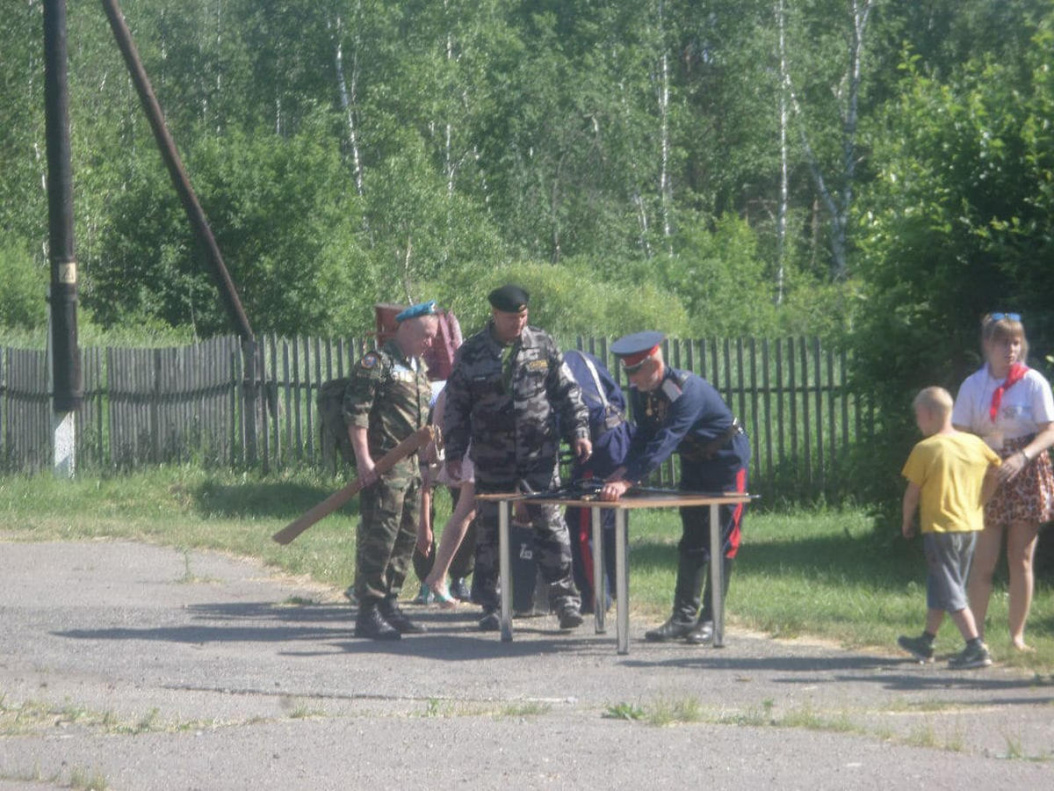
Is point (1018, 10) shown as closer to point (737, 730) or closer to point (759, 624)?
point (759, 624)

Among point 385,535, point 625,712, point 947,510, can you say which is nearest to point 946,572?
point 947,510

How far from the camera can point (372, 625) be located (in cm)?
891

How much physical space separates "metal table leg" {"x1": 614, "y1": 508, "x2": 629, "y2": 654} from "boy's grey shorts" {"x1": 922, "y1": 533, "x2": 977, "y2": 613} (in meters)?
1.43

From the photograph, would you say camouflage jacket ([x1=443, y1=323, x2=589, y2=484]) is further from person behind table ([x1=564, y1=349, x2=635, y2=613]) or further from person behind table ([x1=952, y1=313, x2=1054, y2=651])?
person behind table ([x1=952, y1=313, x2=1054, y2=651])

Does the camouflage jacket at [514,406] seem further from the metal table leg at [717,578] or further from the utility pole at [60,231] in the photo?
the utility pole at [60,231]

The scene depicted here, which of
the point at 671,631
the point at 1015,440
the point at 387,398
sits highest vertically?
the point at 387,398

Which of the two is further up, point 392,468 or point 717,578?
point 392,468

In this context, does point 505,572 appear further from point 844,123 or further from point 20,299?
point 844,123

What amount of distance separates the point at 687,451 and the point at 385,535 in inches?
64.9

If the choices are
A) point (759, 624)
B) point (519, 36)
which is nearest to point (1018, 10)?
point (519, 36)

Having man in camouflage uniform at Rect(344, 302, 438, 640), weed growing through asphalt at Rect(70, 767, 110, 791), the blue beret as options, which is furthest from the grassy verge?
weed growing through asphalt at Rect(70, 767, 110, 791)

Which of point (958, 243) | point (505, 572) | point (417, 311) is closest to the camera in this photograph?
point (505, 572)

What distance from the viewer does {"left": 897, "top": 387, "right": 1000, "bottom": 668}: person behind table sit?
775 cm

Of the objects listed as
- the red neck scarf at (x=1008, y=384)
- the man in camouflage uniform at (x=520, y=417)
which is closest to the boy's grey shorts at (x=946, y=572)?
the red neck scarf at (x=1008, y=384)
